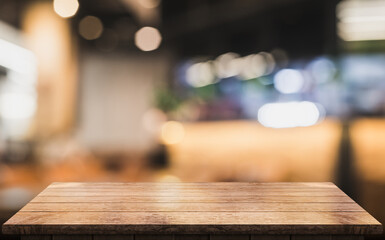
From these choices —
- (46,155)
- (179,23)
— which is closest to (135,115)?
(179,23)

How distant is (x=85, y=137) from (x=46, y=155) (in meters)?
5.56

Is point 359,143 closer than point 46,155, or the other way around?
point 359,143

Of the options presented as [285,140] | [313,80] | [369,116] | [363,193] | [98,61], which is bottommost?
[363,193]

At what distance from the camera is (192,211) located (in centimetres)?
148

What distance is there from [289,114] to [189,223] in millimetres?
5499

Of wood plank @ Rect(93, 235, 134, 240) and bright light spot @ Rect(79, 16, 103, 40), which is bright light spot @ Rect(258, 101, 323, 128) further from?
wood plank @ Rect(93, 235, 134, 240)

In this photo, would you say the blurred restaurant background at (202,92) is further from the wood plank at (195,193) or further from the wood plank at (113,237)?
the wood plank at (113,237)

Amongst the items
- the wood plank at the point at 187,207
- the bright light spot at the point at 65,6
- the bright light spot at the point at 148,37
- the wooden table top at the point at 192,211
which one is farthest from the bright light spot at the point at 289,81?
the wood plank at the point at 187,207

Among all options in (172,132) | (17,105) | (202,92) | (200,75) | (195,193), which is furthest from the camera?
(17,105)

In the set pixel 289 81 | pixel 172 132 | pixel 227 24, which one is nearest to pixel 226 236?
pixel 172 132

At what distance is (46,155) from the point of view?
5.98 m

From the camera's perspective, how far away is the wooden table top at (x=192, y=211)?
4.46ft

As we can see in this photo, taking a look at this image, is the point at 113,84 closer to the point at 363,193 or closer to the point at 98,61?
the point at 98,61

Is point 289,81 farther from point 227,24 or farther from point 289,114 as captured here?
point 227,24
